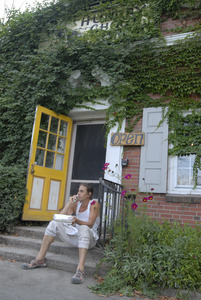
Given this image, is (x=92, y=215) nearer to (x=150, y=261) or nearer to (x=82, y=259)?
(x=82, y=259)

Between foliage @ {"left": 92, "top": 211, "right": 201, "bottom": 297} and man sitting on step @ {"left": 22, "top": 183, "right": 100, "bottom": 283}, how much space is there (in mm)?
351

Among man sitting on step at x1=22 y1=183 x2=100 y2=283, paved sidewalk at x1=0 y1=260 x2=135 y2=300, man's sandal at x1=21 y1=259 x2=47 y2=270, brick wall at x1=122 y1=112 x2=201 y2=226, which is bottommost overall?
paved sidewalk at x1=0 y1=260 x2=135 y2=300

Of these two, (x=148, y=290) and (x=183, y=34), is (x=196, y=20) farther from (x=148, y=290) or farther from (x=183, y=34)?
(x=148, y=290)

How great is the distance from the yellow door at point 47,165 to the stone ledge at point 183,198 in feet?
7.39

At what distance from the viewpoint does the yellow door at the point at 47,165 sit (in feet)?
18.0

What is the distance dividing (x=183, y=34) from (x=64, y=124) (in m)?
2.96

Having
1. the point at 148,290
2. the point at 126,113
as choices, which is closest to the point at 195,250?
the point at 148,290

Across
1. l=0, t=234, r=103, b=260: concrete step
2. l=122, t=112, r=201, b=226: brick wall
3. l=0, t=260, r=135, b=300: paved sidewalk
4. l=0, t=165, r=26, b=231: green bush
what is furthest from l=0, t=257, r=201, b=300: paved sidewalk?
l=122, t=112, r=201, b=226: brick wall

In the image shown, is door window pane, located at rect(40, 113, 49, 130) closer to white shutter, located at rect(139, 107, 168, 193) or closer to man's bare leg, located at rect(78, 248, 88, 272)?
white shutter, located at rect(139, 107, 168, 193)

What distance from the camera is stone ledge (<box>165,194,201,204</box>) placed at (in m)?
4.77

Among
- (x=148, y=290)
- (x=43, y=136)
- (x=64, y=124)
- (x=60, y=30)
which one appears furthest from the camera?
(x=60, y=30)

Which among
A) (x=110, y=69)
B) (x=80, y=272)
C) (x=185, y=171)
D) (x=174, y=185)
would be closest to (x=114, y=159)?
(x=174, y=185)

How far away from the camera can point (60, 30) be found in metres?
6.95

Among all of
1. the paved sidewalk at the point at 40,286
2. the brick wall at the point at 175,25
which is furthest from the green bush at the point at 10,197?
the brick wall at the point at 175,25
